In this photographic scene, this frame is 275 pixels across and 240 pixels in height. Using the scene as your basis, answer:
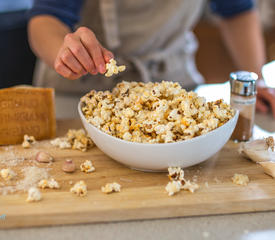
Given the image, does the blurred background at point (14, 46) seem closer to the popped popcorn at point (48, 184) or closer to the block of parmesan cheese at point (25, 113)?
the block of parmesan cheese at point (25, 113)

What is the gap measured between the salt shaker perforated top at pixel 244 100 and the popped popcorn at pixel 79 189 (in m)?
0.55

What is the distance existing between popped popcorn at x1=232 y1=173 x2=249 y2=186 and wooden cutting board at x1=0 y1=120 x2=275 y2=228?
0.01 meters

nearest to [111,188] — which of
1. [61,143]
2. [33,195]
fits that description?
[33,195]

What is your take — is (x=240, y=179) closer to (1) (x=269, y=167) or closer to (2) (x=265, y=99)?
(1) (x=269, y=167)

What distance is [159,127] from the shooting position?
92 cm

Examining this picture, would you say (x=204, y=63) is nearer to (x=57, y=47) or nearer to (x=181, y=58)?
(x=181, y=58)

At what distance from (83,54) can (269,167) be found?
58 cm

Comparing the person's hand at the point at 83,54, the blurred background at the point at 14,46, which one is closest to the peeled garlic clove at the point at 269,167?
the person's hand at the point at 83,54

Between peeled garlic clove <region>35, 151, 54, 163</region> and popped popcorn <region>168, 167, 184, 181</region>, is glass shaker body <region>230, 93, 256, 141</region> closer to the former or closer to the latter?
popped popcorn <region>168, 167, 184, 181</region>

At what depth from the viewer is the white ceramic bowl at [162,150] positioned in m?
0.89

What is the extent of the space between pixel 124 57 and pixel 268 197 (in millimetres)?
923

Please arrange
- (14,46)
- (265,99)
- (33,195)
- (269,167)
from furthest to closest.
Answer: (14,46) → (265,99) → (269,167) → (33,195)

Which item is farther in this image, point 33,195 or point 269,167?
point 269,167

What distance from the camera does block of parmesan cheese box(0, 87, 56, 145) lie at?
1123mm
